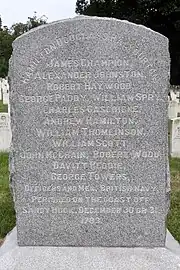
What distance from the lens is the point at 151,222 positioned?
343 cm

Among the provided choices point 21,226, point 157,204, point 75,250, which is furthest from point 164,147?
point 21,226

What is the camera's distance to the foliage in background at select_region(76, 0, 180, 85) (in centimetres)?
1783

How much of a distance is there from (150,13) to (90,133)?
1715 cm

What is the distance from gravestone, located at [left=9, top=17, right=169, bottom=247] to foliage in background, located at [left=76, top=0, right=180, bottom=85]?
1509 centimetres

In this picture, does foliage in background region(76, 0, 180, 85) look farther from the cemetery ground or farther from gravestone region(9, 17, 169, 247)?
gravestone region(9, 17, 169, 247)

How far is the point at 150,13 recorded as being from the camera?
19.2 meters

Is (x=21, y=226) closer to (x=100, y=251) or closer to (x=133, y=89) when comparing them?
(x=100, y=251)

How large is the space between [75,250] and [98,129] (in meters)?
1.02

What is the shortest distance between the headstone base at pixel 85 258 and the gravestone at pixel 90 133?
0.27 ft

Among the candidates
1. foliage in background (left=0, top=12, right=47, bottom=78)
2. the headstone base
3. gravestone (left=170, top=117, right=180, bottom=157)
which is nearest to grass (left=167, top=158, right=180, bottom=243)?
gravestone (left=170, top=117, right=180, bottom=157)

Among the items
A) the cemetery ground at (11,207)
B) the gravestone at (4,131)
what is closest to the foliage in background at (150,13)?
the gravestone at (4,131)

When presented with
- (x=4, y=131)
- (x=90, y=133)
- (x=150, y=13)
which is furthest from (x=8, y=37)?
(x=90, y=133)

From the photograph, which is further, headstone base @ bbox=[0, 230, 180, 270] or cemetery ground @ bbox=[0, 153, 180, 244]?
cemetery ground @ bbox=[0, 153, 180, 244]

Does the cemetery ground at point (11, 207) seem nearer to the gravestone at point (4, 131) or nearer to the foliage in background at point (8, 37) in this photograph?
the gravestone at point (4, 131)
